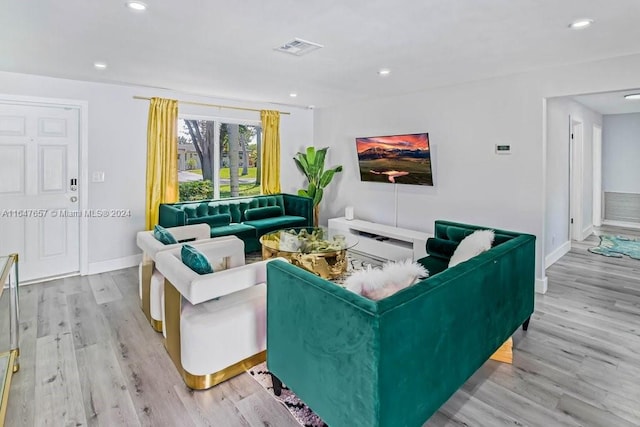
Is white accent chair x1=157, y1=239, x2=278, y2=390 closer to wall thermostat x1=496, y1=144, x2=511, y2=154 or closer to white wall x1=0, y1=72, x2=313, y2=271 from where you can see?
white wall x1=0, y1=72, x2=313, y2=271

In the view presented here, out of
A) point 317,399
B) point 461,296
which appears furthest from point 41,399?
point 461,296

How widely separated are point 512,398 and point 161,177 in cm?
479

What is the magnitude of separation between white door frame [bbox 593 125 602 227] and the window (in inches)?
263

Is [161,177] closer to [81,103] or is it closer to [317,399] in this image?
[81,103]

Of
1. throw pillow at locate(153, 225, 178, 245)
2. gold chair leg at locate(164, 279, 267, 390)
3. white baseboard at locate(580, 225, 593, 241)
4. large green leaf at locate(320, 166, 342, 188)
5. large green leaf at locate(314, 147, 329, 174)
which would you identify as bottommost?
gold chair leg at locate(164, 279, 267, 390)

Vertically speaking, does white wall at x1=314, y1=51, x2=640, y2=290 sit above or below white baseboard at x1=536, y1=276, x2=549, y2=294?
above

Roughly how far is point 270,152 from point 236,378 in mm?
4434

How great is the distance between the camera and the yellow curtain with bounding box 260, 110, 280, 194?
20.3ft

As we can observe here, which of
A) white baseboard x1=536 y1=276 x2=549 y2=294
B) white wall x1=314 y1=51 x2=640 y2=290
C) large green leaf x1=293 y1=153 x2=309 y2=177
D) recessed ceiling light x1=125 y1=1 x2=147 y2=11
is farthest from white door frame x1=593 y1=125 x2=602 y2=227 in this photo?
recessed ceiling light x1=125 y1=1 x2=147 y2=11

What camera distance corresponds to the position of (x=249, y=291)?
2602 mm

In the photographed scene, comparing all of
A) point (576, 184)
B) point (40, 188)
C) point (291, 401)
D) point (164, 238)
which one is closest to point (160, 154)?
point (40, 188)

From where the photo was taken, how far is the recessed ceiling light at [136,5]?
7.36ft

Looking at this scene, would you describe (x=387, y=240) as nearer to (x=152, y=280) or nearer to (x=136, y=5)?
(x=152, y=280)

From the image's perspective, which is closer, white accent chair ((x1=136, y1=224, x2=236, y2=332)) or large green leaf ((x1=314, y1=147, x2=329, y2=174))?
white accent chair ((x1=136, y1=224, x2=236, y2=332))
